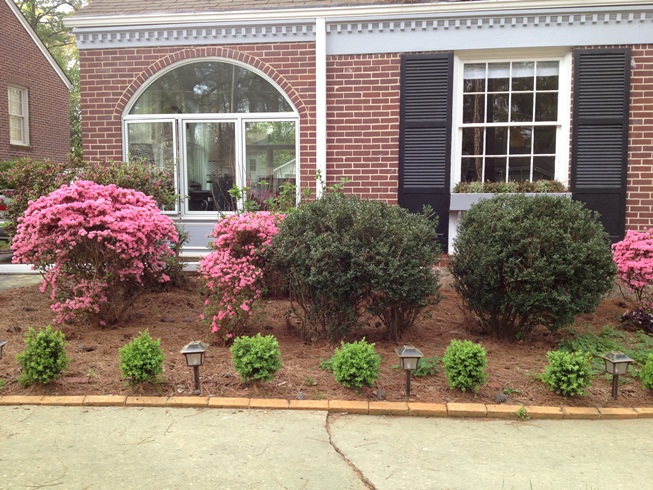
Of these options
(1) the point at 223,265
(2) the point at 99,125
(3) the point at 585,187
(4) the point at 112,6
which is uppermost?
(4) the point at 112,6

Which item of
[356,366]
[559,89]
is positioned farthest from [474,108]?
[356,366]

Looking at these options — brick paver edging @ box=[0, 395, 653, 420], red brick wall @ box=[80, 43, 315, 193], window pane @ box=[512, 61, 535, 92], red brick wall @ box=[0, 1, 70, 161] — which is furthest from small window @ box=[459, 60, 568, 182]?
red brick wall @ box=[0, 1, 70, 161]

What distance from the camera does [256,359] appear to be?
165 inches

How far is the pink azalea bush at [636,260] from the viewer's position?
227 inches

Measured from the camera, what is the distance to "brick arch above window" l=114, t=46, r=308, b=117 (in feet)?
27.0

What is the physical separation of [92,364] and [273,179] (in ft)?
14.8

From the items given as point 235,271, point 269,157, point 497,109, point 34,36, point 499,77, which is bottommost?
point 235,271

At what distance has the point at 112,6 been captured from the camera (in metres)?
8.66

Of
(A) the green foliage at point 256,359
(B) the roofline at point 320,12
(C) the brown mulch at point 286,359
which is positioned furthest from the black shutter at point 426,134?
(A) the green foliage at point 256,359

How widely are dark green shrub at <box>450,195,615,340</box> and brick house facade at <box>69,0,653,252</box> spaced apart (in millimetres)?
2660

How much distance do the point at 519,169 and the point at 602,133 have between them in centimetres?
116

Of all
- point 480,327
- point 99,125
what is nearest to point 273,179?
point 99,125

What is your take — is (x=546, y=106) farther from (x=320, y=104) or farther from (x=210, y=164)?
(x=210, y=164)

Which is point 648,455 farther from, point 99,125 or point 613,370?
point 99,125
